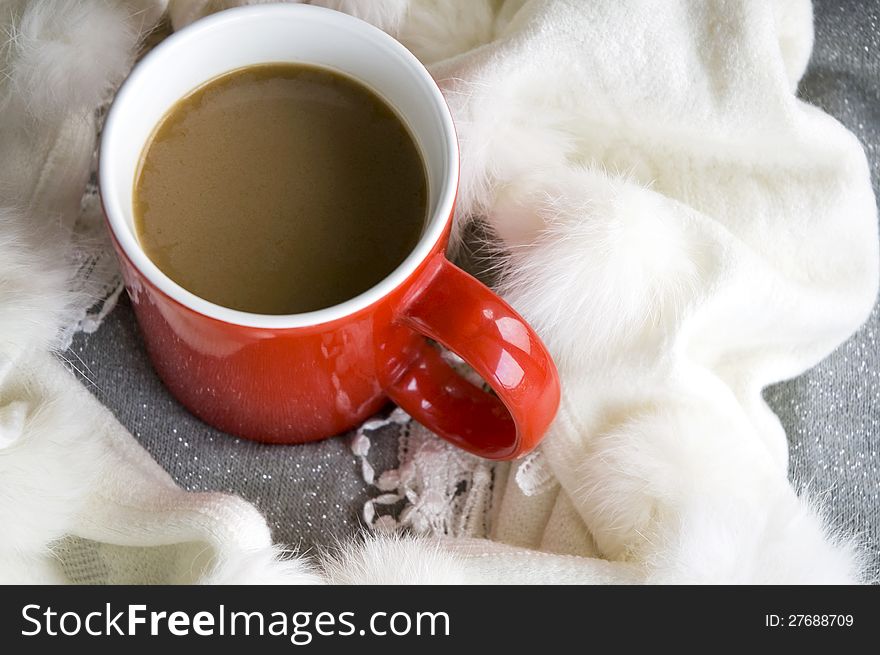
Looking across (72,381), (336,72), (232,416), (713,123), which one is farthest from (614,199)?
(72,381)

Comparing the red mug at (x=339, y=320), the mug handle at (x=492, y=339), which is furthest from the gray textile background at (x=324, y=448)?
the mug handle at (x=492, y=339)

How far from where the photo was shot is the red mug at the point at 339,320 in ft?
1.95

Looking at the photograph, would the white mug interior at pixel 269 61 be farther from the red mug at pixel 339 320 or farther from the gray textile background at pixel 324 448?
the gray textile background at pixel 324 448

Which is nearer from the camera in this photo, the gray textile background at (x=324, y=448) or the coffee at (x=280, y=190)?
the coffee at (x=280, y=190)

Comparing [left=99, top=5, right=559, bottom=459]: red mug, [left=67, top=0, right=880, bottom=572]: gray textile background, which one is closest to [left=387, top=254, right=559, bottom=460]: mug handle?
[left=99, top=5, right=559, bottom=459]: red mug

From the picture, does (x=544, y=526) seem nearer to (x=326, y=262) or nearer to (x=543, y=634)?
(x=543, y=634)

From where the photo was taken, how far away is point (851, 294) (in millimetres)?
804

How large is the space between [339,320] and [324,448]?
233mm

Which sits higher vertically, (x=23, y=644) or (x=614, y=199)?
(x=614, y=199)

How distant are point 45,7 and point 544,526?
0.56 metres

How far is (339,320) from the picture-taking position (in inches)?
23.0

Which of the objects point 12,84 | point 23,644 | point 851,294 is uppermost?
point 12,84

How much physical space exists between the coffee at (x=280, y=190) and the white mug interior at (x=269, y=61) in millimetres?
11

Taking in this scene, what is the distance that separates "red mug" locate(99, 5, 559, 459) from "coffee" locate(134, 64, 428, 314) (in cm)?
1
